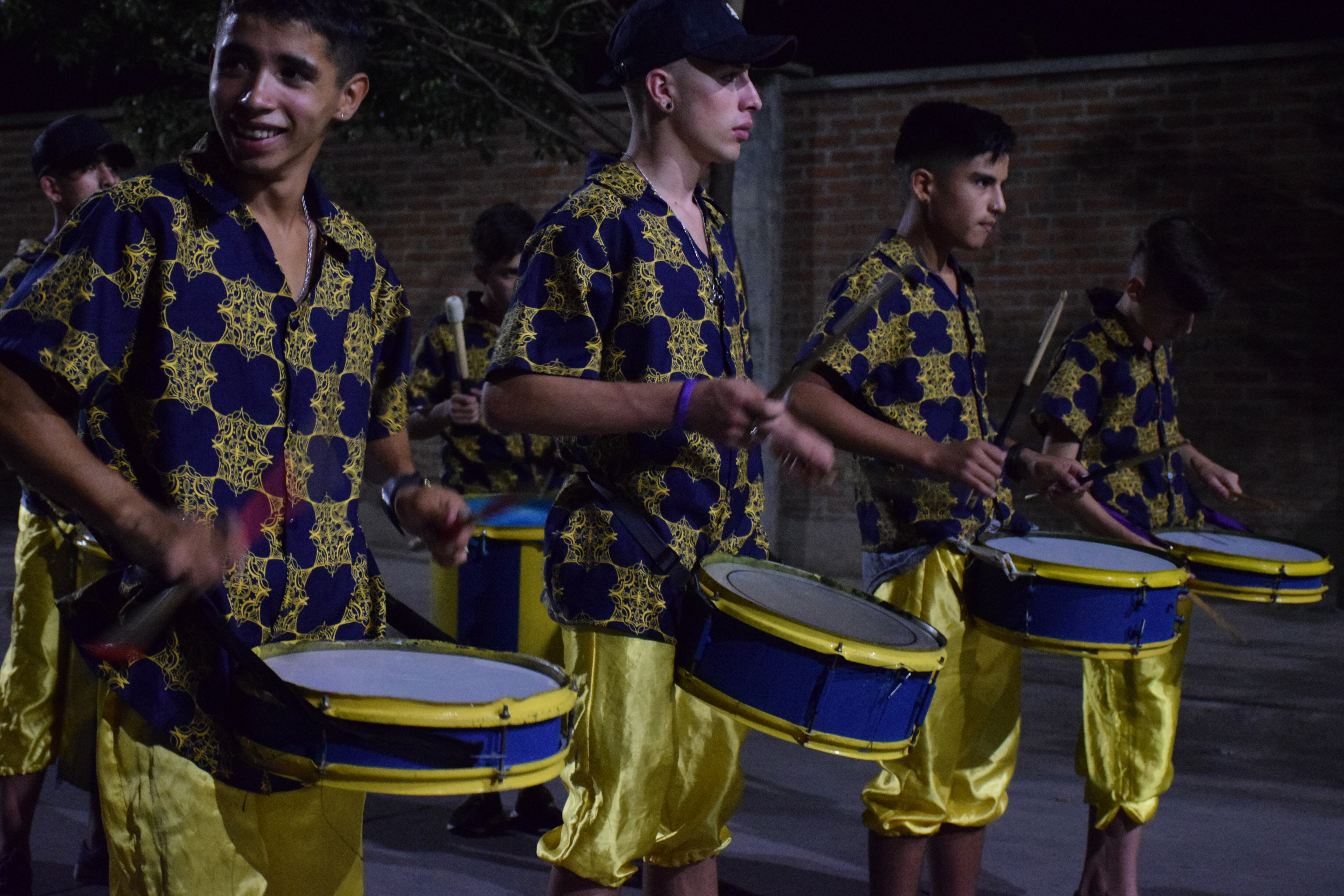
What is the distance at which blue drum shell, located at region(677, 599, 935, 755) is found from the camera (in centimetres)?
219

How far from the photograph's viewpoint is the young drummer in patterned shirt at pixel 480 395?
474 cm

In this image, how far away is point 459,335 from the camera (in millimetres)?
4094

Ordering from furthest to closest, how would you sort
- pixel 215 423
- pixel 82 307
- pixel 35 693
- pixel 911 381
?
1. pixel 35 693
2. pixel 911 381
3. pixel 215 423
4. pixel 82 307

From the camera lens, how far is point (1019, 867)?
406 centimetres

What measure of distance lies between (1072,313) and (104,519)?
7.37 meters

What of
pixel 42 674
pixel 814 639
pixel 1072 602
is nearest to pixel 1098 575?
pixel 1072 602

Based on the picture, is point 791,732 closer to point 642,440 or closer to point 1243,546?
point 642,440

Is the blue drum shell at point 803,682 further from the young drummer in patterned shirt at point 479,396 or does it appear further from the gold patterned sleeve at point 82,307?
the young drummer in patterned shirt at point 479,396

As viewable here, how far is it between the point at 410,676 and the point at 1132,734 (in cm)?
248

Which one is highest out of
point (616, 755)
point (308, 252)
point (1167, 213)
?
point (1167, 213)

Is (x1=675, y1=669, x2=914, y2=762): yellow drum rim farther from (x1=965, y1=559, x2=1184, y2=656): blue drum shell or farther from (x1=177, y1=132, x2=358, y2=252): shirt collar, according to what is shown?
(x1=177, y1=132, x2=358, y2=252): shirt collar

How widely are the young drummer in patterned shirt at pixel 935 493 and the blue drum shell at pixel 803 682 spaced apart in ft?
2.52

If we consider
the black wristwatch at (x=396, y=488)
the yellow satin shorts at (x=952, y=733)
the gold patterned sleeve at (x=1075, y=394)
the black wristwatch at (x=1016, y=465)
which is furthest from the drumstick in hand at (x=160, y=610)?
the gold patterned sleeve at (x=1075, y=394)

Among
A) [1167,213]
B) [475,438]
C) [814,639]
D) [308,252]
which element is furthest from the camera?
[1167,213]
